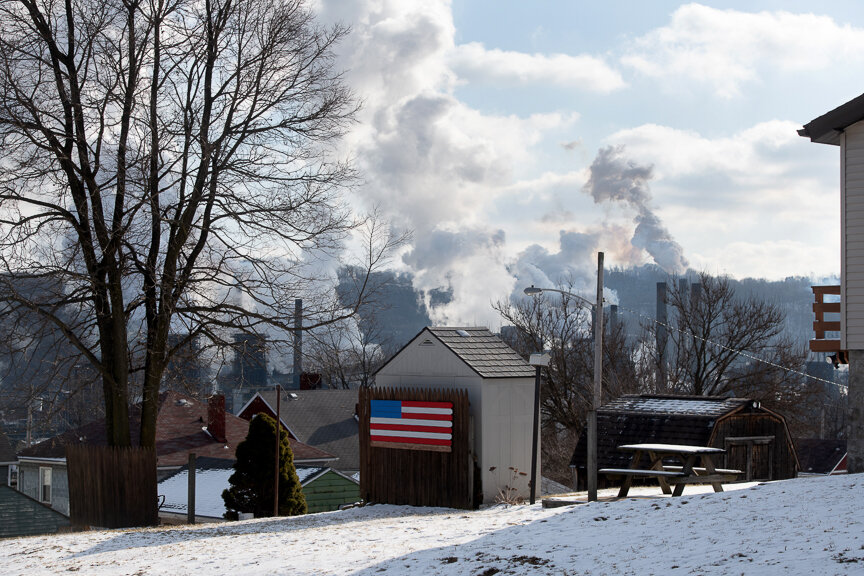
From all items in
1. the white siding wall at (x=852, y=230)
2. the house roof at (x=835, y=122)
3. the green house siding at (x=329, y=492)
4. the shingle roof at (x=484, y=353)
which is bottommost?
the green house siding at (x=329, y=492)

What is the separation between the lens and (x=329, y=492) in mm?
35031

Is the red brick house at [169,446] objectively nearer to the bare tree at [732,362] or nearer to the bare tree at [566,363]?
the bare tree at [566,363]

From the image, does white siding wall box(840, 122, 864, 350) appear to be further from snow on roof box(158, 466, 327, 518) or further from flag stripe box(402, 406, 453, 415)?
snow on roof box(158, 466, 327, 518)

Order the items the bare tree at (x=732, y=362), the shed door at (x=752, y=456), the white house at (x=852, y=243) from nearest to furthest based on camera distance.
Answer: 1. the white house at (x=852, y=243)
2. the shed door at (x=752, y=456)
3. the bare tree at (x=732, y=362)

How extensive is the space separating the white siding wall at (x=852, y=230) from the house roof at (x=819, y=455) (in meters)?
37.5

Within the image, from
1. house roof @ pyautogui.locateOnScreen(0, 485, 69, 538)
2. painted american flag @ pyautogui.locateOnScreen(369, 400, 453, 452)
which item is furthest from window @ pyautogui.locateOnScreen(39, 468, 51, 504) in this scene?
painted american flag @ pyautogui.locateOnScreen(369, 400, 453, 452)

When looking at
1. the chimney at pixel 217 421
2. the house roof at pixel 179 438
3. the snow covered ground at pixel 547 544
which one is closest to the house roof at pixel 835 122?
the snow covered ground at pixel 547 544

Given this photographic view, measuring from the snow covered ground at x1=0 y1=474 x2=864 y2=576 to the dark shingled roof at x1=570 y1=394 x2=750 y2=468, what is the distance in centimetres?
1147

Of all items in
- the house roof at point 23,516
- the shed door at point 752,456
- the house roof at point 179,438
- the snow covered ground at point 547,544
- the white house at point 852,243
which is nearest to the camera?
the snow covered ground at point 547,544

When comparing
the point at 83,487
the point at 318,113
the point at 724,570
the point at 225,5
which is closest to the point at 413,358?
the point at 318,113

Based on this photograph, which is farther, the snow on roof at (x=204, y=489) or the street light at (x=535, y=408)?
the snow on roof at (x=204, y=489)

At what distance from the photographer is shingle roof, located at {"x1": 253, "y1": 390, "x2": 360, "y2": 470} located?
44.9m

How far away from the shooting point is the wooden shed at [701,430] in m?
25.7

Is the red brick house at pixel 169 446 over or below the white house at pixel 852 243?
below
